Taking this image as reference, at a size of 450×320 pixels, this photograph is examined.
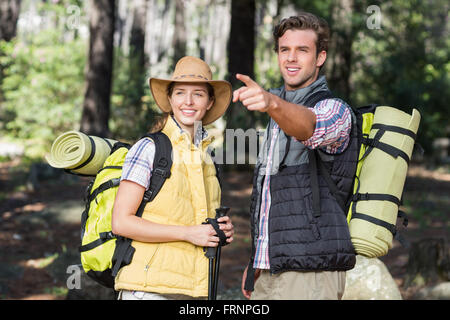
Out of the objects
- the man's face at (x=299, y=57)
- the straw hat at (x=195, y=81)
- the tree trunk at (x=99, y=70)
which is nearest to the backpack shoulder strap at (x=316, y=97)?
the man's face at (x=299, y=57)

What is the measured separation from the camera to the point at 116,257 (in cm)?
287

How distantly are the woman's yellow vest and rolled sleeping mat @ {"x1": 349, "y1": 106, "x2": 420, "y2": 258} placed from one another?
773 millimetres

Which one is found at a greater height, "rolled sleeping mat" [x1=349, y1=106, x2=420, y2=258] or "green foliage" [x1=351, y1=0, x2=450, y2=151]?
"green foliage" [x1=351, y1=0, x2=450, y2=151]

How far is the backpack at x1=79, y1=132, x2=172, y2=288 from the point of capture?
287cm

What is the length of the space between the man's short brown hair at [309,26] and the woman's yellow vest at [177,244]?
0.79 metres

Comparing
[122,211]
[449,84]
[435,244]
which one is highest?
[449,84]

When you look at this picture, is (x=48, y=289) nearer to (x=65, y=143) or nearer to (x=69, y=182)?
(x=65, y=143)

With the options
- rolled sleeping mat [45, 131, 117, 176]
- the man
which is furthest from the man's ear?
rolled sleeping mat [45, 131, 117, 176]

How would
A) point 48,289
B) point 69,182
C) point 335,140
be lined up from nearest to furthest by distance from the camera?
point 335,140, point 48,289, point 69,182

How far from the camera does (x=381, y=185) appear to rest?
2.88 meters

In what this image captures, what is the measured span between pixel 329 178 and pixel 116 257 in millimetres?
1136

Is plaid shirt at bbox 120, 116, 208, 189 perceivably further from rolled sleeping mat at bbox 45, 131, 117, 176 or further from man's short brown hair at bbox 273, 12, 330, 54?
man's short brown hair at bbox 273, 12, 330, 54
